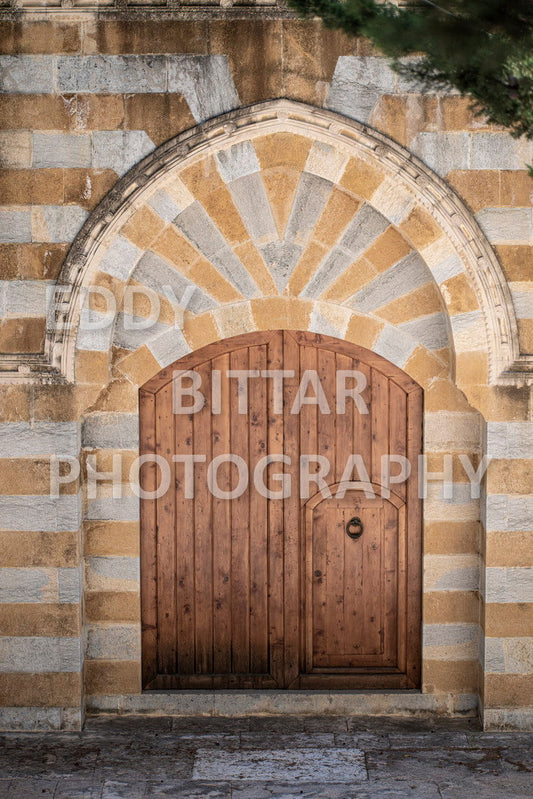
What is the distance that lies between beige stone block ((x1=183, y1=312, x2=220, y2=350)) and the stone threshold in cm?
212

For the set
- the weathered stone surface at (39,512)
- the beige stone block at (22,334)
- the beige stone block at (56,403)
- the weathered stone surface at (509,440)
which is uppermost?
the beige stone block at (22,334)

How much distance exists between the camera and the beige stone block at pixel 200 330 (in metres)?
5.41

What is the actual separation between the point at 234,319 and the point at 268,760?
2481 millimetres

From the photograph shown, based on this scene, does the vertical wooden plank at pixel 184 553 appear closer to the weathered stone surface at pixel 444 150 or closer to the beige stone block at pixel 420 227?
the beige stone block at pixel 420 227

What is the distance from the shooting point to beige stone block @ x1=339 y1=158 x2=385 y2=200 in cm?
512

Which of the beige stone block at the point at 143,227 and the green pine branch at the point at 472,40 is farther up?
the green pine branch at the point at 472,40

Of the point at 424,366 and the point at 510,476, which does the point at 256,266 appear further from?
the point at 510,476

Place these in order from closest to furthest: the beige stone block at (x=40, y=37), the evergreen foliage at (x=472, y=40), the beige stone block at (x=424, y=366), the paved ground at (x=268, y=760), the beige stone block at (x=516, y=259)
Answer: the evergreen foliage at (x=472, y=40), the paved ground at (x=268, y=760), the beige stone block at (x=40, y=37), the beige stone block at (x=516, y=259), the beige stone block at (x=424, y=366)

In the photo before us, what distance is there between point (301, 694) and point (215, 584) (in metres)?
0.84

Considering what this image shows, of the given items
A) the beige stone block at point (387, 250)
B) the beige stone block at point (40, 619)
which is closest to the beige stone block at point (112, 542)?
the beige stone block at point (40, 619)

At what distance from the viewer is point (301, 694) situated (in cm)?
556

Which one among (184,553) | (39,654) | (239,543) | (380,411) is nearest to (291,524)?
(239,543)

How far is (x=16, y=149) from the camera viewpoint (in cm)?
505

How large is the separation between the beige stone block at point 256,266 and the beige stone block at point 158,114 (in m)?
0.76
